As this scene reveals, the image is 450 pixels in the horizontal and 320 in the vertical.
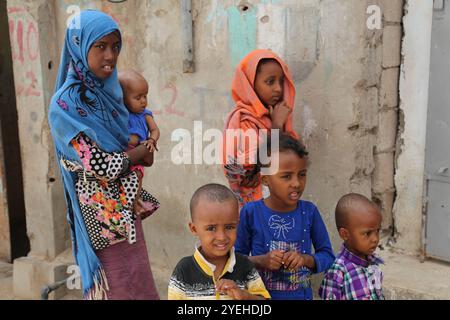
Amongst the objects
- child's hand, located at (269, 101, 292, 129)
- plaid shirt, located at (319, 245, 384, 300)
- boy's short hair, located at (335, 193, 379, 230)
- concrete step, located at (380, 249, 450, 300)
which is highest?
child's hand, located at (269, 101, 292, 129)

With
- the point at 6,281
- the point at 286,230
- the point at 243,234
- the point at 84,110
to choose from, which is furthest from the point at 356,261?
the point at 6,281

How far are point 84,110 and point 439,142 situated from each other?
78.9 inches

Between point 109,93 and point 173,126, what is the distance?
60.8 inches

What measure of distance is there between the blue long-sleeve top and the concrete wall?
3.58ft

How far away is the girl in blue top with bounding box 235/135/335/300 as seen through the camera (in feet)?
7.86

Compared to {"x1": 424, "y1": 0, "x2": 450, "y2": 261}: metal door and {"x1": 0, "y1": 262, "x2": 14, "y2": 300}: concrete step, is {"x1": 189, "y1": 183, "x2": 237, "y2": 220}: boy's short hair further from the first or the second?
{"x1": 0, "y1": 262, "x2": 14, "y2": 300}: concrete step

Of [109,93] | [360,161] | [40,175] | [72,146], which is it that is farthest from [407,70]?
[40,175]

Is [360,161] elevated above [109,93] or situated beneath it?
situated beneath

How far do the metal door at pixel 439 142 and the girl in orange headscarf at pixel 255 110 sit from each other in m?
0.87

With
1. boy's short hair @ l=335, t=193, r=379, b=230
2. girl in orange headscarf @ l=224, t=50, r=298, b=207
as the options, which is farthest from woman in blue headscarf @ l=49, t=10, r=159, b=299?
boy's short hair @ l=335, t=193, r=379, b=230

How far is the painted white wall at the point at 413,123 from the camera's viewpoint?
135 inches

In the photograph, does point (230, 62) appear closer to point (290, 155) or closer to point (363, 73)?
point (363, 73)

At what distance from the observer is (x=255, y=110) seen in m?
3.12

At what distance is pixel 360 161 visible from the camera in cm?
350
